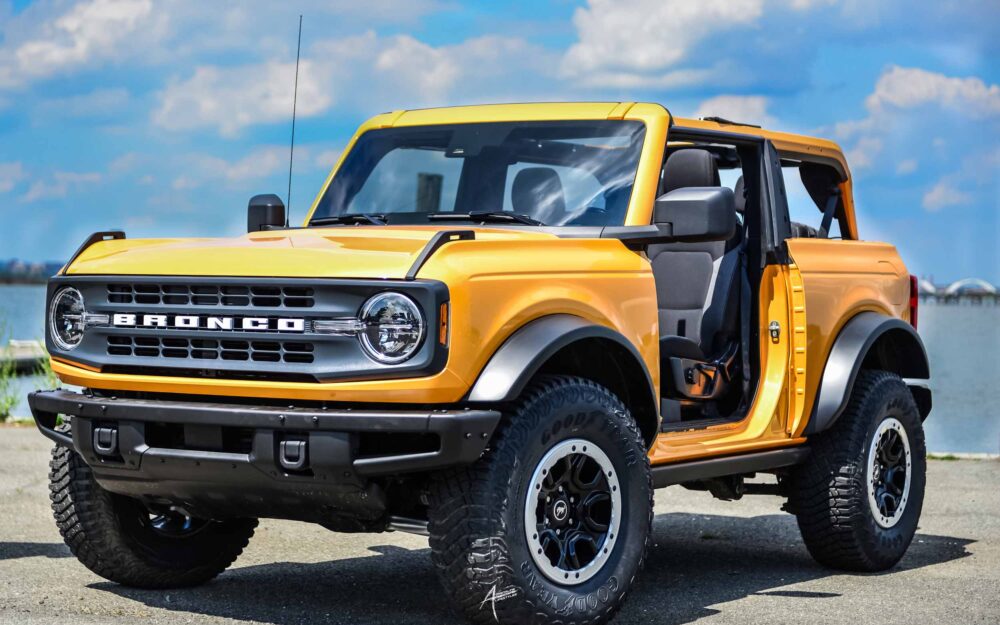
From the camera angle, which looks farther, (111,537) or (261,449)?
(111,537)

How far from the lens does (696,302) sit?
7.49 meters

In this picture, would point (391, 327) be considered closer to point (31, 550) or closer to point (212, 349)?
point (212, 349)

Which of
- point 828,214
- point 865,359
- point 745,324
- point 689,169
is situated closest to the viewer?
point 689,169

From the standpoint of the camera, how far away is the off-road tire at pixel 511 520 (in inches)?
212

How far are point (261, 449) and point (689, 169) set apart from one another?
8.89 ft

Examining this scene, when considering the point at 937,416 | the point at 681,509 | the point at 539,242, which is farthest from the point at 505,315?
the point at 937,416

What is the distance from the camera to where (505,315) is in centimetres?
552

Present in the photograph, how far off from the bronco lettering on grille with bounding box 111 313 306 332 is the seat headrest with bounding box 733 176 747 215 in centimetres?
298

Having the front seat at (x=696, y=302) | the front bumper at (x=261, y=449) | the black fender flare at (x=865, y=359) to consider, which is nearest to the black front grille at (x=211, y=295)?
the front bumper at (x=261, y=449)

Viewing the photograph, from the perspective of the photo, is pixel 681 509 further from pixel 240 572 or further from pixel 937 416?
pixel 937 416

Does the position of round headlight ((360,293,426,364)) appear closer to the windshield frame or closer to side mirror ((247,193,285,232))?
the windshield frame

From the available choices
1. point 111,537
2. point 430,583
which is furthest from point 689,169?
point 111,537

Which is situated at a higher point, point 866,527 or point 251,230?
point 251,230

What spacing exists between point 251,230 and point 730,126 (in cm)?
243
